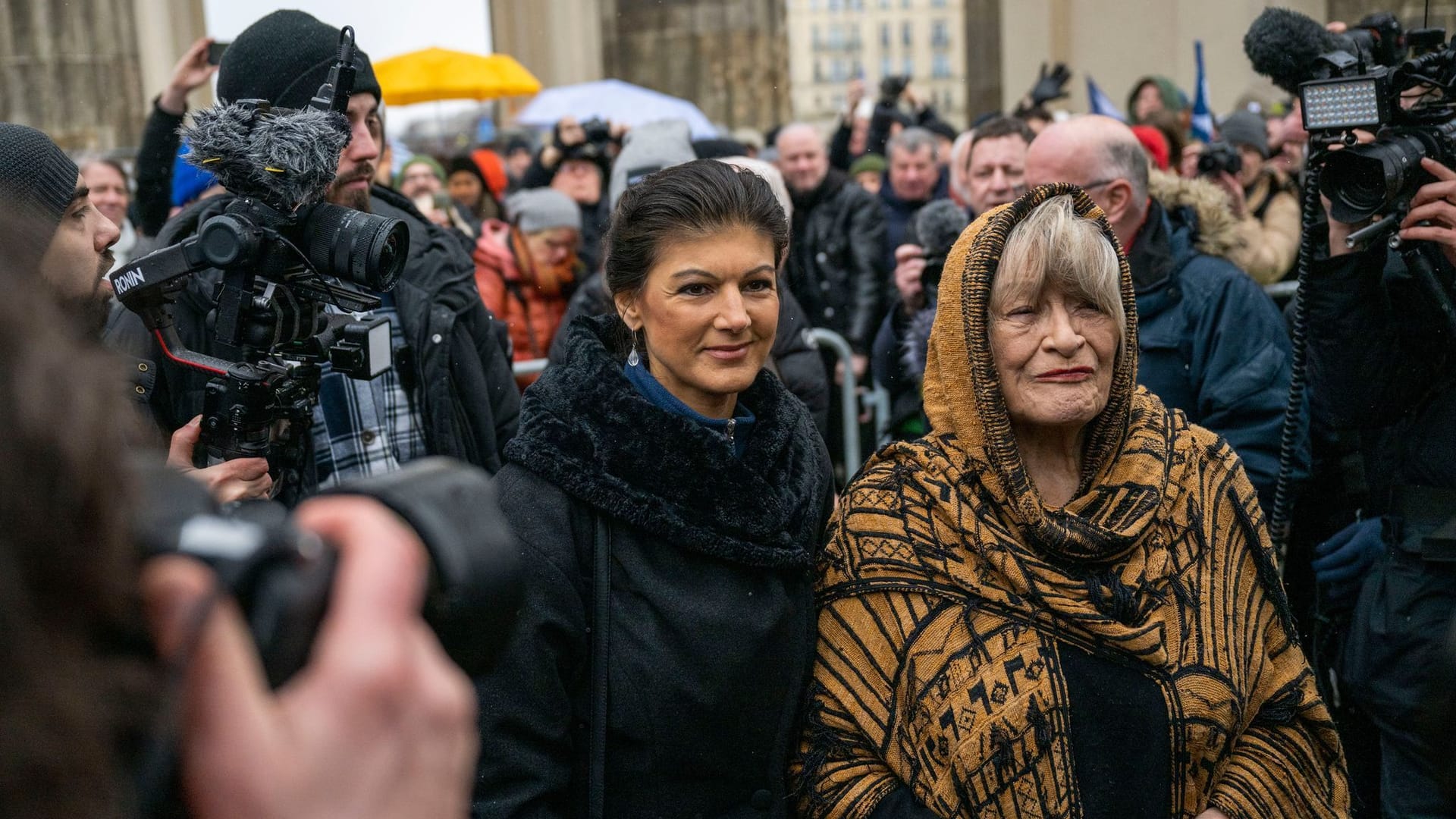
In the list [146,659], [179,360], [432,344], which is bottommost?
[432,344]

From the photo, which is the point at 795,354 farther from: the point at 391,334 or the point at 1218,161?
the point at 1218,161

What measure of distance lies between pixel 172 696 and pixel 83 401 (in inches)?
7.6

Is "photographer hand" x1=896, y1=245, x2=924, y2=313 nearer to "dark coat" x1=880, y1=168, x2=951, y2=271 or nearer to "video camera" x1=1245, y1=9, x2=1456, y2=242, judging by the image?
"video camera" x1=1245, y1=9, x2=1456, y2=242

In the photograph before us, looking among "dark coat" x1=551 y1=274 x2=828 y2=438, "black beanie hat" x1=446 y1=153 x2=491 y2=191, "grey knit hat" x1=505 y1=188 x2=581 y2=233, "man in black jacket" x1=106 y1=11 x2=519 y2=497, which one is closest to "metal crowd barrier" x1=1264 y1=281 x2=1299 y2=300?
"dark coat" x1=551 y1=274 x2=828 y2=438

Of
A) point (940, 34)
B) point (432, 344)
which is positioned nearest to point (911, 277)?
point (432, 344)

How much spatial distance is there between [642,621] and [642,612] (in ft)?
0.05

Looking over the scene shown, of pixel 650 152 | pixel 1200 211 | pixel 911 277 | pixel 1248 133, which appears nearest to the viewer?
pixel 1200 211

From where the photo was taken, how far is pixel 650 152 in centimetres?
536

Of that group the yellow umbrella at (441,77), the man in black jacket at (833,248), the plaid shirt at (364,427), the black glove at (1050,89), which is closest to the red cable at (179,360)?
the plaid shirt at (364,427)

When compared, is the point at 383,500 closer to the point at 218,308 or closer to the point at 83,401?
the point at 83,401

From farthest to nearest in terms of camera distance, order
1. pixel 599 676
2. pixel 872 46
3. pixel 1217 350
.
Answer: pixel 872 46 → pixel 1217 350 → pixel 599 676

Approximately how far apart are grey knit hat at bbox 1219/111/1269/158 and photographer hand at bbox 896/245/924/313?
382cm

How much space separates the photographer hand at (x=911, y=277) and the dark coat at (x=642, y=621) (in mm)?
2435

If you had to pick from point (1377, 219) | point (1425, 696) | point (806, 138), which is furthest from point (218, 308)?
point (806, 138)
